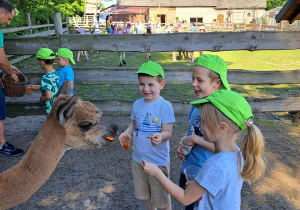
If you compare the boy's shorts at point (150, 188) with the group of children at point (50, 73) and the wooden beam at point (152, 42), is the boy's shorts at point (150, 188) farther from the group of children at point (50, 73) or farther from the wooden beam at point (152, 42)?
the wooden beam at point (152, 42)

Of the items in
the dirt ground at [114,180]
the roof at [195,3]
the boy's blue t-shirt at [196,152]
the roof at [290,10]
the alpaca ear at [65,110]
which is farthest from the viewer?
the roof at [195,3]

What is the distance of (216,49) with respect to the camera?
4.68m

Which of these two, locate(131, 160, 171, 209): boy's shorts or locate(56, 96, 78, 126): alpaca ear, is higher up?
locate(56, 96, 78, 126): alpaca ear

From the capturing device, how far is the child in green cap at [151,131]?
2.42 m

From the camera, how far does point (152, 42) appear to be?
15.0 ft

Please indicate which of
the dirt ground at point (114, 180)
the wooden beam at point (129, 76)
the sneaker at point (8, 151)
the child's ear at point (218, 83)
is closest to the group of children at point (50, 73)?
the wooden beam at point (129, 76)

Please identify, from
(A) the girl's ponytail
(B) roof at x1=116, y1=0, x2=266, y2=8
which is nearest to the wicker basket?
(A) the girl's ponytail

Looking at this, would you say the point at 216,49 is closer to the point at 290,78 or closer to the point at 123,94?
the point at 290,78

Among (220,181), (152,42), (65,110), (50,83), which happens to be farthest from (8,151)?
(220,181)

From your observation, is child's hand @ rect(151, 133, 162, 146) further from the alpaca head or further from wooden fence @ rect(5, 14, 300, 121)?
wooden fence @ rect(5, 14, 300, 121)

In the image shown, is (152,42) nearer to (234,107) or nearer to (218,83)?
(218,83)

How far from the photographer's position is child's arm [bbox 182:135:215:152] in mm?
2061

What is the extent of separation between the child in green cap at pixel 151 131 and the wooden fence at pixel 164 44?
7.29 ft

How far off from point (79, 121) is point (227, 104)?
1341mm
